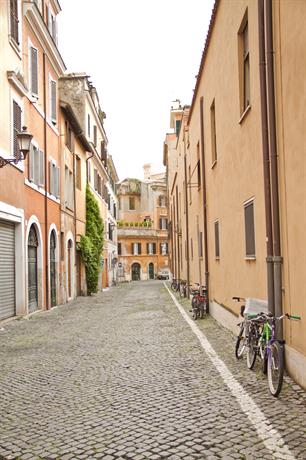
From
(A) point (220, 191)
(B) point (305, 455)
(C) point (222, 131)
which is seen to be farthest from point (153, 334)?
(B) point (305, 455)

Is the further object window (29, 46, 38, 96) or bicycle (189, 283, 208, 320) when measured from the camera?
window (29, 46, 38, 96)

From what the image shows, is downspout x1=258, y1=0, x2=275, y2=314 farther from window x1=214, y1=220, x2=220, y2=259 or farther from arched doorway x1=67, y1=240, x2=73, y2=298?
arched doorway x1=67, y1=240, x2=73, y2=298

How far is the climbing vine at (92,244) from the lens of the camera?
2753 cm

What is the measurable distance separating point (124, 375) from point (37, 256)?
11738mm

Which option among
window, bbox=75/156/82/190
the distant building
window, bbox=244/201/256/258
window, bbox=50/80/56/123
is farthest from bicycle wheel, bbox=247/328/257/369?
the distant building

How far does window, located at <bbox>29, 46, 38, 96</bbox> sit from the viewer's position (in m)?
17.3

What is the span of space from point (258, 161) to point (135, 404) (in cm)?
422

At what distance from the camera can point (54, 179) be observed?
820 inches

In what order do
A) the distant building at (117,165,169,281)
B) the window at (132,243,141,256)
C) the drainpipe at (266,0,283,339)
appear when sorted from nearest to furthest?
the drainpipe at (266,0,283,339)
the distant building at (117,165,169,281)
the window at (132,243,141,256)

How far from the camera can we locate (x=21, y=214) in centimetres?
1552

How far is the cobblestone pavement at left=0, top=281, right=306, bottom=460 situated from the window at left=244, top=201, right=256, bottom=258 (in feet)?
5.62

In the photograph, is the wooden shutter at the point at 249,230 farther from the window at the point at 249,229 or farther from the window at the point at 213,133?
the window at the point at 213,133

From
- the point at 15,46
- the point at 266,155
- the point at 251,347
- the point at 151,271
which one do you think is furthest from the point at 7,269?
the point at 151,271

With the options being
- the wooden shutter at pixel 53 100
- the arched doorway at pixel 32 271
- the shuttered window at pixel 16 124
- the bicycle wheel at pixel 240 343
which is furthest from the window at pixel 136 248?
the bicycle wheel at pixel 240 343
